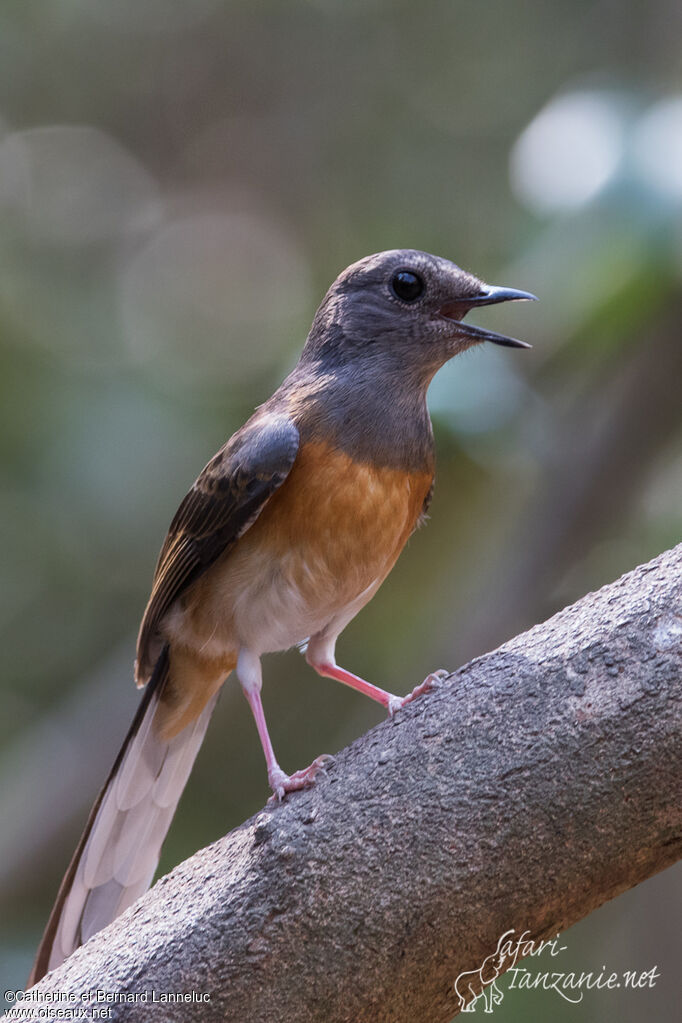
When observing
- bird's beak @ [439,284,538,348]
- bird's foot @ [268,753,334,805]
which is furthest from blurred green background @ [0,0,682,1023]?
bird's foot @ [268,753,334,805]

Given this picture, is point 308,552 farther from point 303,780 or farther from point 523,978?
point 523,978

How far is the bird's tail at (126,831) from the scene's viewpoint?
3.17 meters

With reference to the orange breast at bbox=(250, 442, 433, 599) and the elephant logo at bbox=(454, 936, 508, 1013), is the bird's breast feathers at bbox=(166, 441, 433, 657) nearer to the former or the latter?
the orange breast at bbox=(250, 442, 433, 599)

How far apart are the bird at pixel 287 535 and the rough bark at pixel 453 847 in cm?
73


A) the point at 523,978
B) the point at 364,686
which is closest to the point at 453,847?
the point at 364,686

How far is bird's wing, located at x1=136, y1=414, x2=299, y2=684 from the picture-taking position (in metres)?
3.04

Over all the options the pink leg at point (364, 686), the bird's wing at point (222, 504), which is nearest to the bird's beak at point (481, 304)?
the bird's wing at point (222, 504)

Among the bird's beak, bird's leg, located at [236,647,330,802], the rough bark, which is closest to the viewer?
the rough bark

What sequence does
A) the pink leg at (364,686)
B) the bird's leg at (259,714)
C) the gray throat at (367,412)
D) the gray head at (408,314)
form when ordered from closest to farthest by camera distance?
the bird's leg at (259,714), the pink leg at (364,686), the gray throat at (367,412), the gray head at (408,314)

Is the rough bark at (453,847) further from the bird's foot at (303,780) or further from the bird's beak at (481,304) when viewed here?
the bird's beak at (481,304)

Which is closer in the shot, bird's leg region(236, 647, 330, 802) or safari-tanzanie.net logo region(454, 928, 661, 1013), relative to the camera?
safari-tanzanie.net logo region(454, 928, 661, 1013)

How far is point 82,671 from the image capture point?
576 cm

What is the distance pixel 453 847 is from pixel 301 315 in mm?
3699

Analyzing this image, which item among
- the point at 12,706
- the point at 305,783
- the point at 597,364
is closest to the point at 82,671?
the point at 12,706
